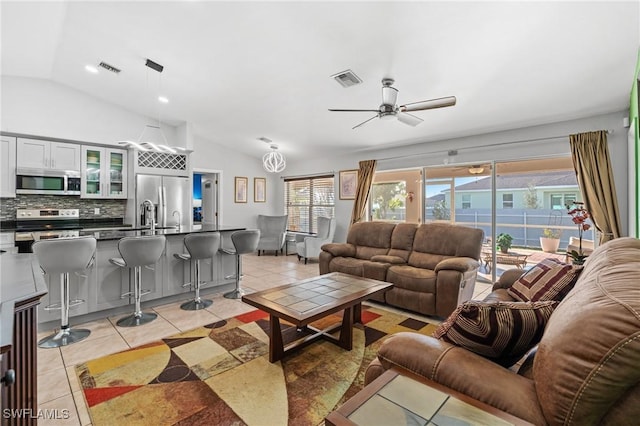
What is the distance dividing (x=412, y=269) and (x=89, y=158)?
5642mm

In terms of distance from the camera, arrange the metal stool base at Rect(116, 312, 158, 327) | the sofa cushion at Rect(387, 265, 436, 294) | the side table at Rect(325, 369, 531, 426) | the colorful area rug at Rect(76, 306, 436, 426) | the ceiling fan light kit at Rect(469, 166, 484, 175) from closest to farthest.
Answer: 1. the side table at Rect(325, 369, 531, 426)
2. the colorful area rug at Rect(76, 306, 436, 426)
3. the metal stool base at Rect(116, 312, 158, 327)
4. the sofa cushion at Rect(387, 265, 436, 294)
5. the ceiling fan light kit at Rect(469, 166, 484, 175)

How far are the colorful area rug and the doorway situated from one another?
15.7 ft

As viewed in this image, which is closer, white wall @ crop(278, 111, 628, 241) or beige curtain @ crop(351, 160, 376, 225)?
white wall @ crop(278, 111, 628, 241)

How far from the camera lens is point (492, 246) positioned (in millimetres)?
4855

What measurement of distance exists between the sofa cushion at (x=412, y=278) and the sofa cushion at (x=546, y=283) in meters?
0.92

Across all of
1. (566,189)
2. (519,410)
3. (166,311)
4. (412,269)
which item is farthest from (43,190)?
(566,189)

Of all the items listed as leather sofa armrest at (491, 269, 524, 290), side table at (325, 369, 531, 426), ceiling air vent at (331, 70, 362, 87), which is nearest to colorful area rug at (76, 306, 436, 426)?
side table at (325, 369, 531, 426)

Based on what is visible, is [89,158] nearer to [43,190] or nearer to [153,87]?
[43,190]

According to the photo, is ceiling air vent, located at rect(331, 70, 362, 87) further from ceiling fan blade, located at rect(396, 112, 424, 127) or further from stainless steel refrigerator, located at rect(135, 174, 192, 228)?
→ stainless steel refrigerator, located at rect(135, 174, 192, 228)

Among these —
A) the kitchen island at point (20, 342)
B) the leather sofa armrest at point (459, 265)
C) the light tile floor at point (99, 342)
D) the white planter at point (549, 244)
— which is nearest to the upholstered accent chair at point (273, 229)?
the light tile floor at point (99, 342)

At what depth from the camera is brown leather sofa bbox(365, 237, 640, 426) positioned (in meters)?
0.81

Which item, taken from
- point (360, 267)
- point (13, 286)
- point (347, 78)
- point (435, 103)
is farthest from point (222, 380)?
point (347, 78)

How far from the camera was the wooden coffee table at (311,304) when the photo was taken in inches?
89.0

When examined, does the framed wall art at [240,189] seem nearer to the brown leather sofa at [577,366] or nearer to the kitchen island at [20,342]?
the kitchen island at [20,342]
